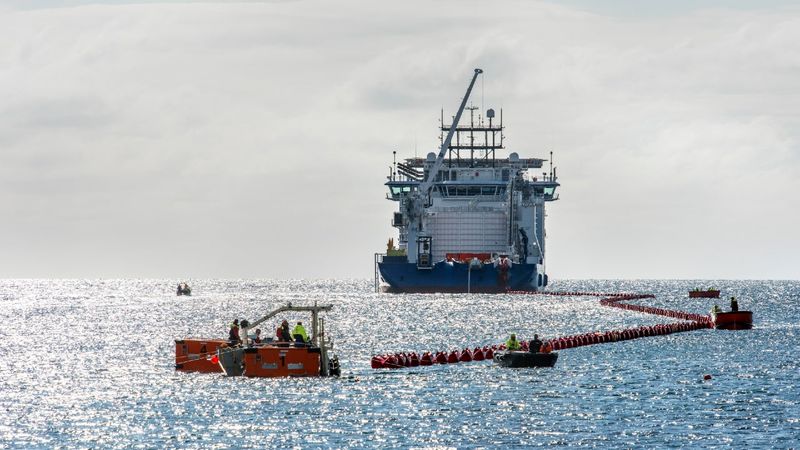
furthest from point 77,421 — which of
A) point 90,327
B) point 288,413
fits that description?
point 90,327

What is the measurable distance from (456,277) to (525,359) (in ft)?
372

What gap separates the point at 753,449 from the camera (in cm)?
4294

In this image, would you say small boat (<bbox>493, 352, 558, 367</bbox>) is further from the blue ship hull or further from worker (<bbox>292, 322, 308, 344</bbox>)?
the blue ship hull

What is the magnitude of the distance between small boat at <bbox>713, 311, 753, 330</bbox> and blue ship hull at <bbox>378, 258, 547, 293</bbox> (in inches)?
2963

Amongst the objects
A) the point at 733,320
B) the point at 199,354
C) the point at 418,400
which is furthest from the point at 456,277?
the point at 418,400

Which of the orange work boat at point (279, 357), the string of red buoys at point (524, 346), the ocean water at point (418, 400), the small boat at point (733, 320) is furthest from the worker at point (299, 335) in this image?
the small boat at point (733, 320)

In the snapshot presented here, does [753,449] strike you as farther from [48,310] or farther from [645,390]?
[48,310]

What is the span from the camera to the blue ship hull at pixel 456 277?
180 meters

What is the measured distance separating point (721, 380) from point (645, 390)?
5.98 m

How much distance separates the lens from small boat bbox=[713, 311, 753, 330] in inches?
4124

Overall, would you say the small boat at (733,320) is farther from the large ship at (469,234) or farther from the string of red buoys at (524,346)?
the large ship at (469,234)

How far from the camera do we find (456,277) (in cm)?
18062

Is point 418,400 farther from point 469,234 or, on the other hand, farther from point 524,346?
point 469,234

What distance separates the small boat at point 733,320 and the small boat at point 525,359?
39.9m
